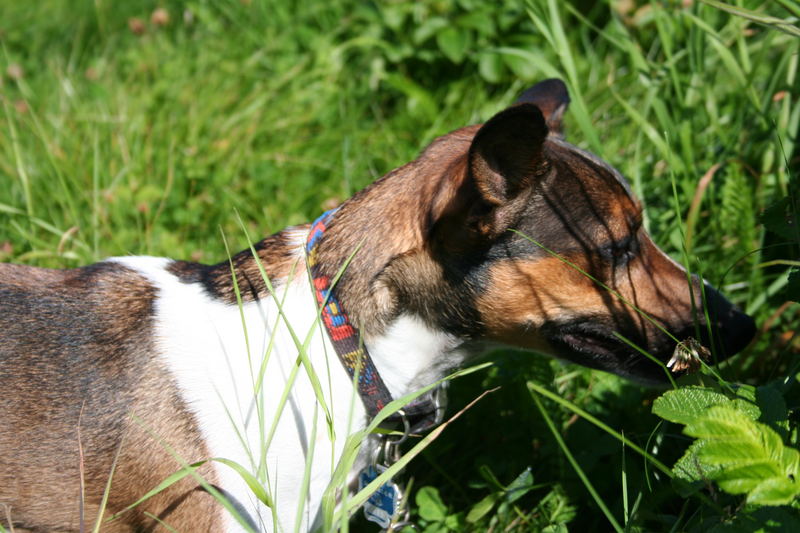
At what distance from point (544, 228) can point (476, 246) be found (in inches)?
8.3

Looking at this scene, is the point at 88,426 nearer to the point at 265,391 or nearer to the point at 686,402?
the point at 265,391

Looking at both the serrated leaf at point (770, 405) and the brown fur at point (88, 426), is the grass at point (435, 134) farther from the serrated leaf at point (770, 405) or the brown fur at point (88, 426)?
the brown fur at point (88, 426)

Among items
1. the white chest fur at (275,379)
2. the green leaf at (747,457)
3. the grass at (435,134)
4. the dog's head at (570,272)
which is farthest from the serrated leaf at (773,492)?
the white chest fur at (275,379)

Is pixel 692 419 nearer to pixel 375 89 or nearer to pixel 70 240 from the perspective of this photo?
pixel 70 240

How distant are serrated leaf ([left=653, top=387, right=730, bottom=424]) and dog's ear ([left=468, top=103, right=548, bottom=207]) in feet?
2.23

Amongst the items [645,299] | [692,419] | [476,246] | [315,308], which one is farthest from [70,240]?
[692,419]

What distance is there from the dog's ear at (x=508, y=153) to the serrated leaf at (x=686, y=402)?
680 millimetres

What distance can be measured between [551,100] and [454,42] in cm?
192

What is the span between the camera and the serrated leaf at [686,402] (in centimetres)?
185

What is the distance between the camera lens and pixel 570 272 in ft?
7.66

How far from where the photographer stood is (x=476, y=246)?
2.27m

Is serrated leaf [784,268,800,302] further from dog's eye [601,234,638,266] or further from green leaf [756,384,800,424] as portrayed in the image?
dog's eye [601,234,638,266]

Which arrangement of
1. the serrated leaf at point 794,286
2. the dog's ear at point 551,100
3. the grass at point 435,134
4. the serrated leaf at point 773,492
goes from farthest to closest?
the grass at point 435,134 → the dog's ear at point 551,100 → the serrated leaf at point 794,286 → the serrated leaf at point 773,492

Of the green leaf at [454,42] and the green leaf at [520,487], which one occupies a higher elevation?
the green leaf at [454,42]
